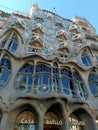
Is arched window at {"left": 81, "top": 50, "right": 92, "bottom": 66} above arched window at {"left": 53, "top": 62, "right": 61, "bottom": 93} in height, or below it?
above

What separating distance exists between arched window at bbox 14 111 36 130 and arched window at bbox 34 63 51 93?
2021mm

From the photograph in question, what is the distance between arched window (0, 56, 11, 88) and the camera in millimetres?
14566

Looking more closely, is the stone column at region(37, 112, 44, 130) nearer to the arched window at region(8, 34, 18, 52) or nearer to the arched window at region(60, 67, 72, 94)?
the arched window at region(60, 67, 72, 94)

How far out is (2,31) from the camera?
1905 cm

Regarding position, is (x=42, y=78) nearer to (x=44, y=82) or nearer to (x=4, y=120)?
(x=44, y=82)

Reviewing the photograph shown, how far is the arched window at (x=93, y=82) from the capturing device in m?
17.1

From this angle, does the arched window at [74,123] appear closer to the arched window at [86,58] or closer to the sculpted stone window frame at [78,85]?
the sculpted stone window frame at [78,85]

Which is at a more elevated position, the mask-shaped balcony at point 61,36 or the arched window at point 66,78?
the mask-shaped balcony at point 61,36

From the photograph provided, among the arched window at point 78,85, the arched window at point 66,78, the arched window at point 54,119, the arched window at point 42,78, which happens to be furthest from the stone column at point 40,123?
the arched window at point 78,85

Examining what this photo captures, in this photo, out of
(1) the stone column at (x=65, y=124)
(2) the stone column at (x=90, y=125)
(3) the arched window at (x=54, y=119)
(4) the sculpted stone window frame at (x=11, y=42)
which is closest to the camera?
(1) the stone column at (x=65, y=124)

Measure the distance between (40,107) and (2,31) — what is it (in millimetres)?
9712

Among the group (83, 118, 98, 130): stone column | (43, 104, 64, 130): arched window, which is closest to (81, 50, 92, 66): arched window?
(83, 118, 98, 130): stone column

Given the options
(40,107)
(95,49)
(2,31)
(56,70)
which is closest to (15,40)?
(2,31)

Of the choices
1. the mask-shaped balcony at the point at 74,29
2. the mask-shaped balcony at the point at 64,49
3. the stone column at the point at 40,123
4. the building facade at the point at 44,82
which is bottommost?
the stone column at the point at 40,123
